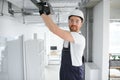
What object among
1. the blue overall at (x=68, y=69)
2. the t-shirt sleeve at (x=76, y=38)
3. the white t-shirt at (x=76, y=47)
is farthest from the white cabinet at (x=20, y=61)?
the t-shirt sleeve at (x=76, y=38)

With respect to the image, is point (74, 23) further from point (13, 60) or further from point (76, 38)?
point (13, 60)

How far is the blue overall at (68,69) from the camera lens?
5.16 feet

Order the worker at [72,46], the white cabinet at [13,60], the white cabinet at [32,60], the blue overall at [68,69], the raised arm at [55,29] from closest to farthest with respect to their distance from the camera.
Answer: the raised arm at [55,29] → the worker at [72,46] → the blue overall at [68,69] → the white cabinet at [13,60] → the white cabinet at [32,60]

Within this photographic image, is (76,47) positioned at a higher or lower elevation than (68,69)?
higher

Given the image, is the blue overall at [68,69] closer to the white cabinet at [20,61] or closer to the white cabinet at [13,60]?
the white cabinet at [20,61]

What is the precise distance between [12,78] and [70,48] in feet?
9.23

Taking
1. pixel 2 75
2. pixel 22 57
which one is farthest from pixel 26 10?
pixel 2 75

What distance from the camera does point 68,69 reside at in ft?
5.24

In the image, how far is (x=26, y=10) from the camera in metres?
6.01

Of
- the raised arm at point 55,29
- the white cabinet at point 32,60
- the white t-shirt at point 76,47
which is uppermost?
the raised arm at point 55,29

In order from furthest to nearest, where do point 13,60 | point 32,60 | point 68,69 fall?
point 32,60, point 13,60, point 68,69

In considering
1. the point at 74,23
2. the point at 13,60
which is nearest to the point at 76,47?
the point at 74,23

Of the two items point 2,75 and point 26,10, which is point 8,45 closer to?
point 2,75

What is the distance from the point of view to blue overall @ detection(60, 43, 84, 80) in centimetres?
157
